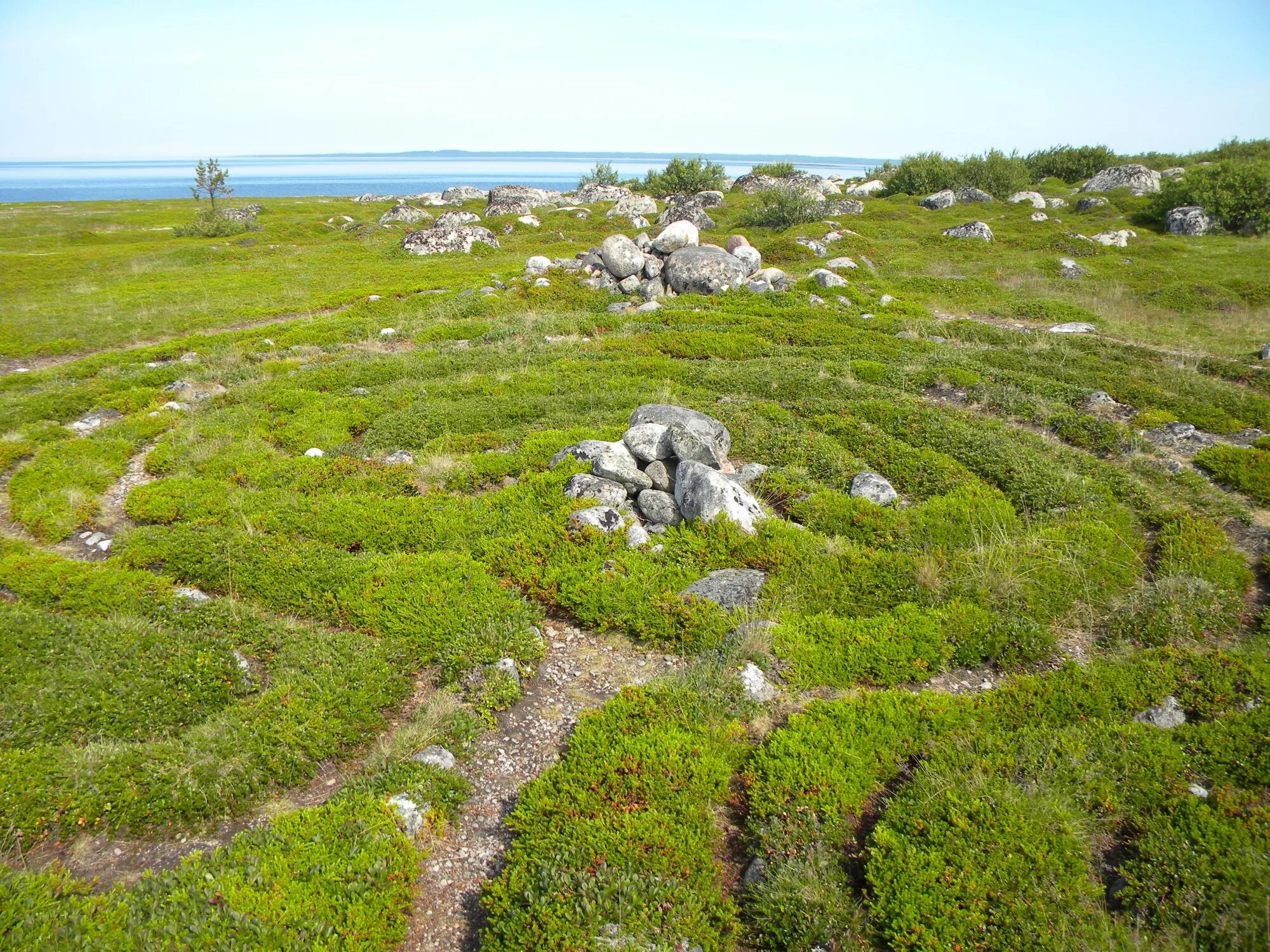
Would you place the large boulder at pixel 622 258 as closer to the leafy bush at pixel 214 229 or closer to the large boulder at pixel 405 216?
the large boulder at pixel 405 216

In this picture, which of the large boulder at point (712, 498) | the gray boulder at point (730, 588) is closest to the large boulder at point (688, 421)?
the large boulder at point (712, 498)

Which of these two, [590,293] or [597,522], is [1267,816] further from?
[590,293]

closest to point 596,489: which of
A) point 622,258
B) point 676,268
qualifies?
point 676,268

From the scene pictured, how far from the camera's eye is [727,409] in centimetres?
1967

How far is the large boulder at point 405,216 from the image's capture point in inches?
2689

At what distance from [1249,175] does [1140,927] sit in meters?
63.8

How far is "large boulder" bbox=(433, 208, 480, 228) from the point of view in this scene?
5716 centimetres

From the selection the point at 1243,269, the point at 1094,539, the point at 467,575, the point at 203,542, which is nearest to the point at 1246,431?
the point at 1094,539

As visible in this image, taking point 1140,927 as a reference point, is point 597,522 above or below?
above

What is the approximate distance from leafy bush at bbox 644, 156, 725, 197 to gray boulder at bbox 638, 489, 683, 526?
6951 centimetres

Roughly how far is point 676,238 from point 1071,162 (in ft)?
221

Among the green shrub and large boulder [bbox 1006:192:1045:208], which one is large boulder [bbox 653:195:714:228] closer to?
the green shrub

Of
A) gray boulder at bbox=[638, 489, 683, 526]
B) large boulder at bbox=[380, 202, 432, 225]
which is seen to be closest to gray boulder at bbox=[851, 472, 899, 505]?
gray boulder at bbox=[638, 489, 683, 526]

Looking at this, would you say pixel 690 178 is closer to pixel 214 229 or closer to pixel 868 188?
pixel 868 188
